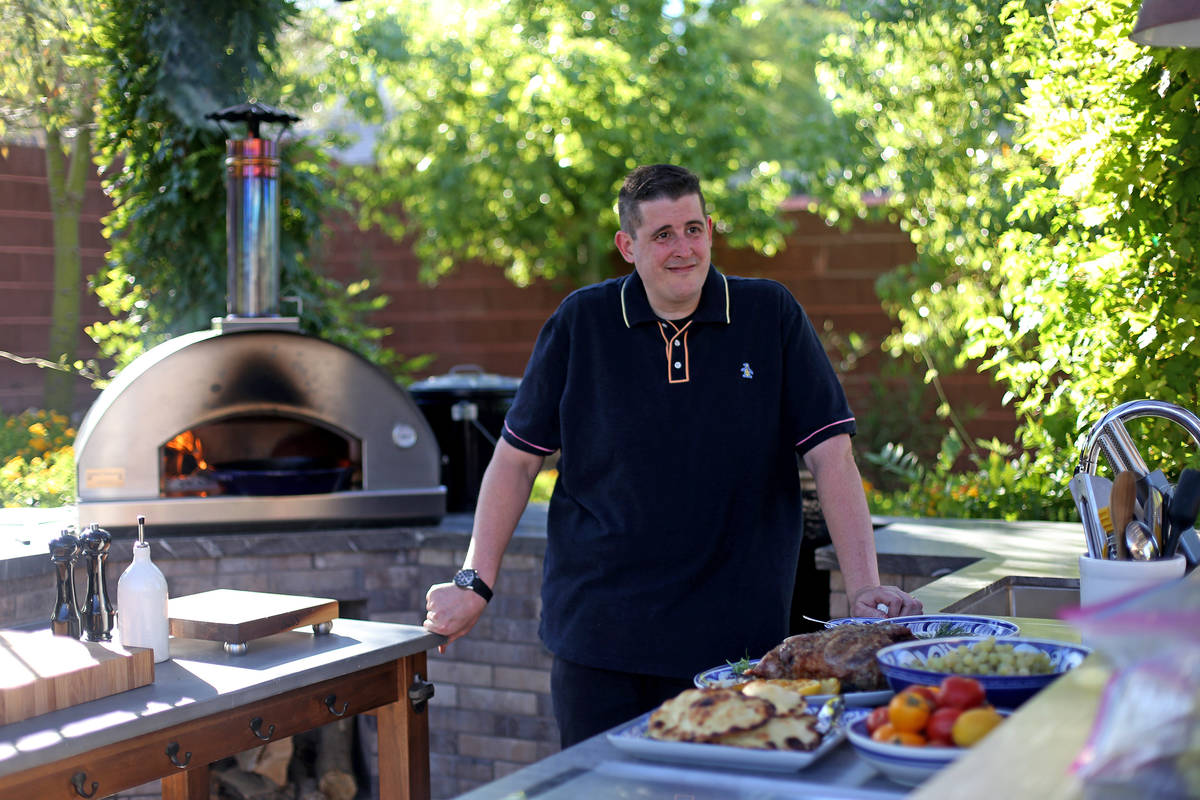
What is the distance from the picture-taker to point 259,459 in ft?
15.3

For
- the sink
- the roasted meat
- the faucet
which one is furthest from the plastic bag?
the sink

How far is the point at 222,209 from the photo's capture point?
5.81 m

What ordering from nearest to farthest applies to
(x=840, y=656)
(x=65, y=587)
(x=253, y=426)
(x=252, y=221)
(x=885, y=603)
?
(x=840, y=656), (x=885, y=603), (x=65, y=587), (x=252, y=221), (x=253, y=426)

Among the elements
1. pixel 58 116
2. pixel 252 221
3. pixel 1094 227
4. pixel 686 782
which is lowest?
pixel 686 782

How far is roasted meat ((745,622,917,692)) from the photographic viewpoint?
175cm

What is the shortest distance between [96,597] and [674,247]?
4.28 ft

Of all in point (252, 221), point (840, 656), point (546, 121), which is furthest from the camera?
point (546, 121)

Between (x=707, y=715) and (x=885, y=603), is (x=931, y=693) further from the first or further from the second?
(x=885, y=603)

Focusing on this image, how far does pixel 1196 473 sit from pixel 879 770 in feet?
3.55

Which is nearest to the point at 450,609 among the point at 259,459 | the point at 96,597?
the point at 96,597

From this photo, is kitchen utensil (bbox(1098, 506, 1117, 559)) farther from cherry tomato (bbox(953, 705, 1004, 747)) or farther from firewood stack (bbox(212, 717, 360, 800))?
firewood stack (bbox(212, 717, 360, 800))

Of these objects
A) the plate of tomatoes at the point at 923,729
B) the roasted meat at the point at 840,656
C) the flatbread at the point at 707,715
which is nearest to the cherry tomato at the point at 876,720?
the plate of tomatoes at the point at 923,729

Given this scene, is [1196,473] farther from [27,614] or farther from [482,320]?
[482,320]

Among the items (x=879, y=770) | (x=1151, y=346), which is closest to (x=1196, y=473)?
(x=879, y=770)
